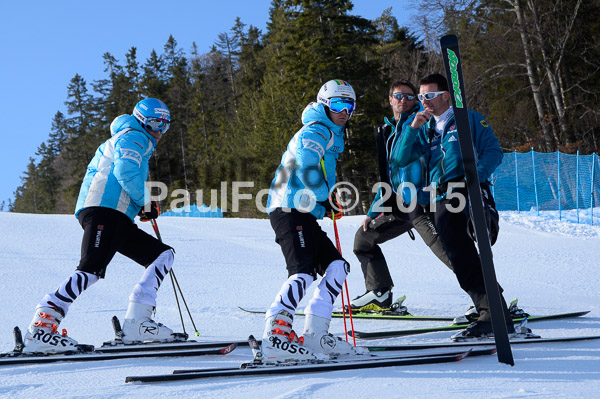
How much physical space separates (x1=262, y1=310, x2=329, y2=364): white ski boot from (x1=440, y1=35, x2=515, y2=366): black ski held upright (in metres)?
1.11

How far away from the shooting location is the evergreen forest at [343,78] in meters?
24.3

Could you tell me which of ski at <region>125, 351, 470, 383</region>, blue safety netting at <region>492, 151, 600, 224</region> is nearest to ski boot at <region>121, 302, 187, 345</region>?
ski at <region>125, 351, 470, 383</region>

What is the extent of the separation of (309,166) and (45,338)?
7.74 ft

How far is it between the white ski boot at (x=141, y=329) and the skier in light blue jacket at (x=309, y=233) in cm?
135

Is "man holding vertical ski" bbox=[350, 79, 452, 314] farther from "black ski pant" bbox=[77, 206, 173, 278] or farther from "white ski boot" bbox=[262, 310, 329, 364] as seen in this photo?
"black ski pant" bbox=[77, 206, 173, 278]

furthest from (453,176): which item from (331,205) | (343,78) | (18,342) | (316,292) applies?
(343,78)

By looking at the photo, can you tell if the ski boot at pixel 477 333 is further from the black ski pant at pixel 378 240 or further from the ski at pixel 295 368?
the black ski pant at pixel 378 240

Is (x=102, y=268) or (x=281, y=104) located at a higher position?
(x=281, y=104)

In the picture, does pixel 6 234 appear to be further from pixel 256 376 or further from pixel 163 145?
pixel 163 145

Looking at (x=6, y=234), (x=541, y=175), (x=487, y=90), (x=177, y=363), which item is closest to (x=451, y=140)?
(x=177, y=363)

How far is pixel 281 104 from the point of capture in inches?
1439

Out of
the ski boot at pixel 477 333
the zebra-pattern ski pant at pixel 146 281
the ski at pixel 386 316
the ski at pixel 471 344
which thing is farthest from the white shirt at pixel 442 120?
the zebra-pattern ski pant at pixel 146 281

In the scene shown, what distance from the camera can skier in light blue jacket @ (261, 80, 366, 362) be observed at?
3.69m

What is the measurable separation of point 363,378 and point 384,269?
104 inches
